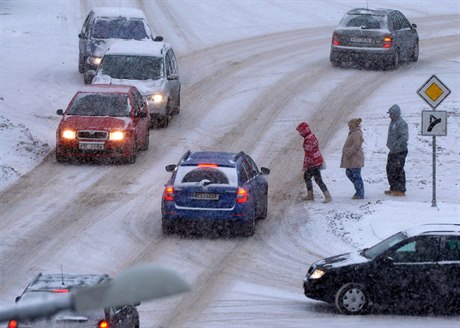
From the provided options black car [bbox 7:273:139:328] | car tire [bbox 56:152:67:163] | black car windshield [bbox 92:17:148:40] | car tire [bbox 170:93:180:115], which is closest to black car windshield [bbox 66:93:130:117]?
car tire [bbox 56:152:67:163]

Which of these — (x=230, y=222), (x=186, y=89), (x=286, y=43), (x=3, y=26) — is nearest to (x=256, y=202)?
(x=230, y=222)

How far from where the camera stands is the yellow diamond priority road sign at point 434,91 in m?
18.9

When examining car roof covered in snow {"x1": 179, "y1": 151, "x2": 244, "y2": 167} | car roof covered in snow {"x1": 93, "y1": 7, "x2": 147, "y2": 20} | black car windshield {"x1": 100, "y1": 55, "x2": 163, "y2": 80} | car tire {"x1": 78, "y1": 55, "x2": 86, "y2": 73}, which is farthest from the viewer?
car roof covered in snow {"x1": 93, "y1": 7, "x2": 147, "y2": 20}

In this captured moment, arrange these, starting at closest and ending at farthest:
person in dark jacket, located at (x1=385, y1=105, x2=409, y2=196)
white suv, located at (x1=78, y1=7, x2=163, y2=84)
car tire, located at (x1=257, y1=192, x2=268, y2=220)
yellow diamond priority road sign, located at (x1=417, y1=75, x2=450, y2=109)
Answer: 1. yellow diamond priority road sign, located at (x1=417, y1=75, x2=450, y2=109)
2. car tire, located at (x1=257, y1=192, x2=268, y2=220)
3. person in dark jacket, located at (x1=385, y1=105, x2=409, y2=196)
4. white suv, located at (x1=78, y1=7, x2=163, y2=84)

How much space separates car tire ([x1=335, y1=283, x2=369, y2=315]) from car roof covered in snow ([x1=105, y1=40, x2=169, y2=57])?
1436 centimetres

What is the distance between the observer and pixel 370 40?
107ft

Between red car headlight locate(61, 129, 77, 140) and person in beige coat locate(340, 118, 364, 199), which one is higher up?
person in beige coat locate(340, 118, 364, 199)

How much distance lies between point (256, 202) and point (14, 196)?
184 inches

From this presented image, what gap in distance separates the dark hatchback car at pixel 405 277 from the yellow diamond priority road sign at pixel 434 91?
538 cm

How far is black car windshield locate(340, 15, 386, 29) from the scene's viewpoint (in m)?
33.1

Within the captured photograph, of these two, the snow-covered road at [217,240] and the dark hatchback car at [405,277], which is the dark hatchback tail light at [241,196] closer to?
the snow-covered road at [217,240]

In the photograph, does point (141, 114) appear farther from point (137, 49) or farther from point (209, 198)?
point (209, 198)

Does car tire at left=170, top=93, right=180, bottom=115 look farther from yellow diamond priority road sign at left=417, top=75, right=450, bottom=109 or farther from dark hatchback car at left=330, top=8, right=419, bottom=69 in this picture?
yellow diamond priority road sign at left=417, top=75, right=450, bottom=109

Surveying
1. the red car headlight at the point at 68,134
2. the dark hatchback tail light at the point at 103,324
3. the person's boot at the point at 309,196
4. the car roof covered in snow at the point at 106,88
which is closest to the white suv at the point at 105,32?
the car roof covered in snow at the point at 106,88
